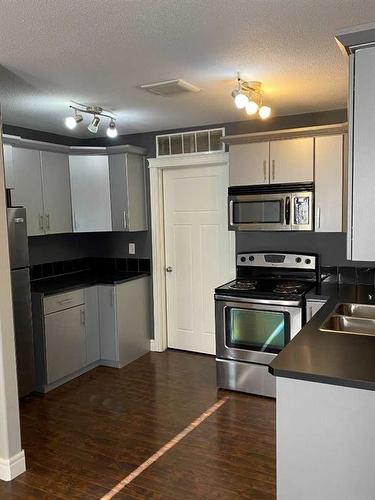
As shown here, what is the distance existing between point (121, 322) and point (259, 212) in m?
1.75

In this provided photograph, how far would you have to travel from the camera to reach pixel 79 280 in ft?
14.5

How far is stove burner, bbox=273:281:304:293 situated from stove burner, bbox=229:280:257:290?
0.21 m

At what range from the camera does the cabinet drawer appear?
151 inches

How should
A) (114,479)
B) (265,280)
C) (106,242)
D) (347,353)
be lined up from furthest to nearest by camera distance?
(106,242) → (265,280) → (114,479) → (347,353)

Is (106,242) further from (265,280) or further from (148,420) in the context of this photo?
(148,420)

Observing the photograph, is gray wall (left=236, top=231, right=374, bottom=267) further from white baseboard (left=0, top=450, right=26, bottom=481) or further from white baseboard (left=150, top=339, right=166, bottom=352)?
white baseboard (left=0, top=450, right=26, bottom=481)

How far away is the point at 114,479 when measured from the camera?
8.56ft

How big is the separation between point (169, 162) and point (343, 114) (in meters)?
1.73

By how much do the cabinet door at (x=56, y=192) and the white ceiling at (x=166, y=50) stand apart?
0.73 metres

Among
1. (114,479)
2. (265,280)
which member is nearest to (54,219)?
(265,280)

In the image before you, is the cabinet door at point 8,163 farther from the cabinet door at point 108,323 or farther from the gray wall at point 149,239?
the cabinet door at point 108,323

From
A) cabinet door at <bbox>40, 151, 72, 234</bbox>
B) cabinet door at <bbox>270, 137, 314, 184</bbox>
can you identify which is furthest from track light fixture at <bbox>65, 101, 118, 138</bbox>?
cabinet door at <bbox>270, 137, 314, 184</bbox>

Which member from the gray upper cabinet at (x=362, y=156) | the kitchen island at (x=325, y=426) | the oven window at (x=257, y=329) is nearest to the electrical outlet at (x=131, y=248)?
the oven window at (x=257, y=329)

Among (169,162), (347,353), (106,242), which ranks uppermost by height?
(169,162)
